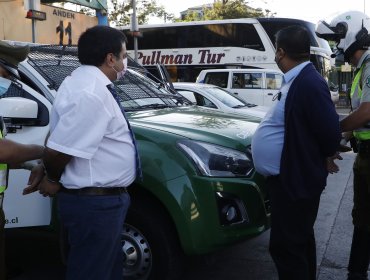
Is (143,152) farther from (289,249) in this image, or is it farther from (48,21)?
(48,21)

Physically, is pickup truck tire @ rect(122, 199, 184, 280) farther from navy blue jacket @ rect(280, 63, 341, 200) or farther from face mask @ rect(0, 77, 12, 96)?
face mask @ rect(0, 77, 12, 96)

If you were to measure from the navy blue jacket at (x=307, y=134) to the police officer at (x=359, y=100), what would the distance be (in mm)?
630

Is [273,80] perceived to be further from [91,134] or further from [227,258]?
[91,134]

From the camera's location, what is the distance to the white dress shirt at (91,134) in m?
2.23

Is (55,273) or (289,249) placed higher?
(289,249)

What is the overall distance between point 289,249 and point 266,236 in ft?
7.15

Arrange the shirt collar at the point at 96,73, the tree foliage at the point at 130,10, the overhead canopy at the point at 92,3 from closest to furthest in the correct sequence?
1. the shirt collar at the point at 96,73
2. the overhead canopy at the point at 92,3
3. the tree foliage at the point at 130,10

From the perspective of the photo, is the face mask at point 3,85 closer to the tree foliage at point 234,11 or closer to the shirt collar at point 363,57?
the shirt collar at point 363,57

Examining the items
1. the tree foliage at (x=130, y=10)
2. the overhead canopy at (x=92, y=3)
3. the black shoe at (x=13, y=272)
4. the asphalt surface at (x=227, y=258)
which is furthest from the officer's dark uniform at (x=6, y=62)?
the tree foliage at (x=130, y=10)

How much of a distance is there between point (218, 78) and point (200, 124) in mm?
12736

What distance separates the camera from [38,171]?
2.51 metres

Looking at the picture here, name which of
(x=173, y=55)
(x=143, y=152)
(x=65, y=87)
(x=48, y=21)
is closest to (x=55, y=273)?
(x=143, y=152)

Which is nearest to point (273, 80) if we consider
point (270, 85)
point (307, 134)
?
point (270, 85)

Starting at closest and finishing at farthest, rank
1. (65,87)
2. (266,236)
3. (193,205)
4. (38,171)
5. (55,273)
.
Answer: (65,87) < (38,171) < (193,205) < (55,273) < (266,236)
